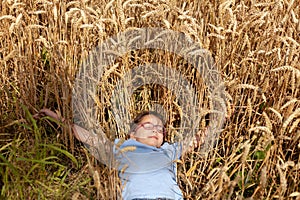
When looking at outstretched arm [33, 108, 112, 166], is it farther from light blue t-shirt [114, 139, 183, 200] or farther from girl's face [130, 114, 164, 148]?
girl's face [130, 114, 164, 148]

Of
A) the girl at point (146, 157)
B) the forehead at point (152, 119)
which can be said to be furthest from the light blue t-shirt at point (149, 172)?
the forehead at point (152, 119)

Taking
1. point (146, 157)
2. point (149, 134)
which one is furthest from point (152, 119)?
point (146, 157)

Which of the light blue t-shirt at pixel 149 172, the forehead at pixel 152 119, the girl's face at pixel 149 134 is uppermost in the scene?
the forehead at pixel 152 119

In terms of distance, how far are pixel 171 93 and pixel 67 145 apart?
22.3 inches

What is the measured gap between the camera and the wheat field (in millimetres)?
1806

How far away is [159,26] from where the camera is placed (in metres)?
2.20

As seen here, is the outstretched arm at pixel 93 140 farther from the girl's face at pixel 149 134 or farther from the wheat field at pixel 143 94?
the girl's face at pixel 149 134

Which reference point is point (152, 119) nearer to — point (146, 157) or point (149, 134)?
point (149, 134)

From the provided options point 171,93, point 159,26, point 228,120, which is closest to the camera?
point 228,120

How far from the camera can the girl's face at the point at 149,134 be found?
1943mm

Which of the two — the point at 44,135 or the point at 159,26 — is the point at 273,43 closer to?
the point at 159,26

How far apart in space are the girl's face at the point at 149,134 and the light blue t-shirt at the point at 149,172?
49 millimetres

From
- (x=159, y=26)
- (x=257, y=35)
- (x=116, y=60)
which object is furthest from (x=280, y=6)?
(x=116, y=60)

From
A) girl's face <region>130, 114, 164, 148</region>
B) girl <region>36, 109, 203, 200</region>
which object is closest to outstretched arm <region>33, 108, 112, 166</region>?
girl <region>36, 109, 203, 200</region>
